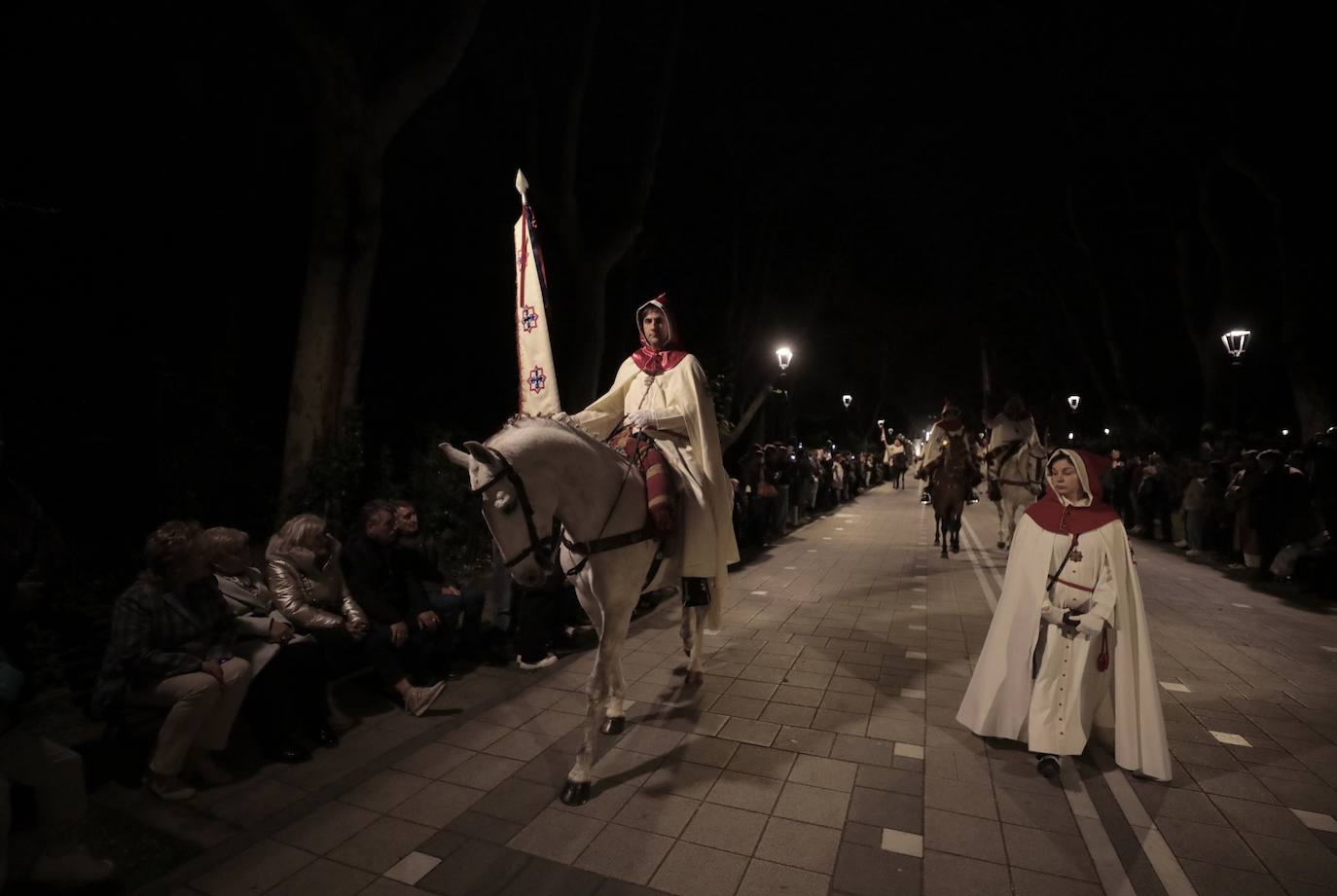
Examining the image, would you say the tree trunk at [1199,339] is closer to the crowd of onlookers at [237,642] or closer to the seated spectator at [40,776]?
the crowd of onlookers at [237,642]

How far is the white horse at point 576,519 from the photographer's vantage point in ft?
10.4

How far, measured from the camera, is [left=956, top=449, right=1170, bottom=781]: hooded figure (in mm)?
3635

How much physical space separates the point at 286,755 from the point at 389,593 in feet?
4.27

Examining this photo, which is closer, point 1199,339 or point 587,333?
point 587,333

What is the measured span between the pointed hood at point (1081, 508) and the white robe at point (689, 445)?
2.00 metres

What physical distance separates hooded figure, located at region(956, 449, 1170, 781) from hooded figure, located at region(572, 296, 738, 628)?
185 centimetres

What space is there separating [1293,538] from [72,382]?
1446 cm

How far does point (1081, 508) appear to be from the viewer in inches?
150

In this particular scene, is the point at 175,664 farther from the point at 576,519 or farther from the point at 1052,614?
the point at 1052,614

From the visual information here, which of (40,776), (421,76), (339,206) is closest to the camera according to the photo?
(40,776)

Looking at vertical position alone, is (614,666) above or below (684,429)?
below

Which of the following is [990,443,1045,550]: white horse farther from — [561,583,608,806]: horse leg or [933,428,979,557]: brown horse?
[561,583,608,806]: horse leg

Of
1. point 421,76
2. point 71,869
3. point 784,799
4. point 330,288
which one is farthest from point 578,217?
point 71,869

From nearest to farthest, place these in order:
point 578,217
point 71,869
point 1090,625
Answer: point 71,869
point 1090,625
point 578,217
